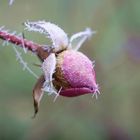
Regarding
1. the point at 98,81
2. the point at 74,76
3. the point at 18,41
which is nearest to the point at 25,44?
the point at 18,41

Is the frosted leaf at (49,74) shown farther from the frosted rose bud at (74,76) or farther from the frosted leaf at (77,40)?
the frosted leaf at (77,40)

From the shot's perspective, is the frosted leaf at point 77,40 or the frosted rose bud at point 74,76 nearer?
the frosted rose bud at point 74,76

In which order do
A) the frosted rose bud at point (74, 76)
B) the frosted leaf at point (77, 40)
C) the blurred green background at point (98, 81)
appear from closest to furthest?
1. the frosted rose bud at point (74, 76)
2. the frosted leaf at point (77, 40)
3. the blurred green background at point (98, 81)

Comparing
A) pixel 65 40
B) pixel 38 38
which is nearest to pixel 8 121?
pixel 38 38

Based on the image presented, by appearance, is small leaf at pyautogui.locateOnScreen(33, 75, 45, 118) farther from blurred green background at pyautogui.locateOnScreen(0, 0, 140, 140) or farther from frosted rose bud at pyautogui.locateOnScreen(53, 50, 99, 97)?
blurred green background at pyautogui.locateOnScreen(0, 0, 140, 140)

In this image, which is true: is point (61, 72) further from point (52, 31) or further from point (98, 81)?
point (98, 81)

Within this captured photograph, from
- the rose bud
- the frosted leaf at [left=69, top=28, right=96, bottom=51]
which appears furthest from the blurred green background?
the rose bud

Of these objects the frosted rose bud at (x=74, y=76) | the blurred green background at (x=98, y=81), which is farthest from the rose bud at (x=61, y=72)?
the blurred green background at (x=98, y=81)
